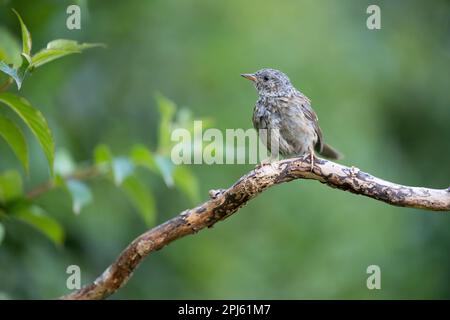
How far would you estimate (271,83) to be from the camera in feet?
14.3

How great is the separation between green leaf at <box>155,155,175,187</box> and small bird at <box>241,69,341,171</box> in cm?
74

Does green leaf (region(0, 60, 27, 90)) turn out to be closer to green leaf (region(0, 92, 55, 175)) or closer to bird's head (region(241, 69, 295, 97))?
green leaf (region(0, 92, 55, 175))

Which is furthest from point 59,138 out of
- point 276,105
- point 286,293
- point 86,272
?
point 286,293

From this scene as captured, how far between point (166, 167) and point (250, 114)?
8.50 feet

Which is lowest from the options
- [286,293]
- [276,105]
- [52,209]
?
[286,293]

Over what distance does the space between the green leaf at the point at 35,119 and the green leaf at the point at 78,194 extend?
0.86 m

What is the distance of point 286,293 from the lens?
6.45 metres

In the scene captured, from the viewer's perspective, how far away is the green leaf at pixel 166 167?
11.3ft

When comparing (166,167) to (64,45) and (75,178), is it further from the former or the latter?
(64,45)

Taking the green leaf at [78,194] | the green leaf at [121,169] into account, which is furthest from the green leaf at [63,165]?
the green leaf at [121,169]

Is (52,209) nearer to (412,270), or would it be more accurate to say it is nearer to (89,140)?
(89,140)

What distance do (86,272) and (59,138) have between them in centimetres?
98

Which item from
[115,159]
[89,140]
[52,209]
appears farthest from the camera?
[89,140]

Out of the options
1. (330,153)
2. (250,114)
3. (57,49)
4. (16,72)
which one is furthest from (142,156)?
(250,114)
